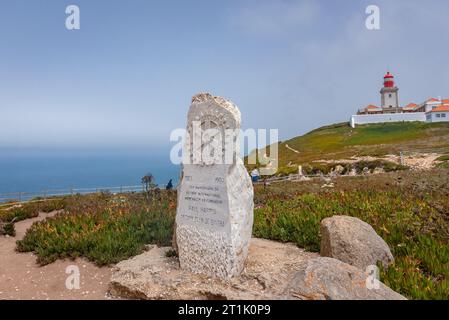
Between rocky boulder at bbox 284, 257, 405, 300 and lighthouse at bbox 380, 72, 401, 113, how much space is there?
339ft

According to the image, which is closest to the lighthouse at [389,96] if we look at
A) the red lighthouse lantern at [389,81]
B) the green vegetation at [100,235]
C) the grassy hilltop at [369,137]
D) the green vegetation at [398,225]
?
the red lighthouse lantern at [389,81]

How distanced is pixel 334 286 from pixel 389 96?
106m

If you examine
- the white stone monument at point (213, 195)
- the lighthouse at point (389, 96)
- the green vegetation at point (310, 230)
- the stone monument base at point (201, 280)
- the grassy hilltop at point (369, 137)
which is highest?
the lighthouse at point (389, 96)

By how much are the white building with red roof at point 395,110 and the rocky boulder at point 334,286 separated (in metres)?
90.7

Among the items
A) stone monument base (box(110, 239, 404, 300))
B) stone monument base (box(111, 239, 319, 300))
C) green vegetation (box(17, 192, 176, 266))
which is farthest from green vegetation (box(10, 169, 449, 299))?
stone monument base (box(111, 239, 319, 300))

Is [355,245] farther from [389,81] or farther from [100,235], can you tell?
[389,81]

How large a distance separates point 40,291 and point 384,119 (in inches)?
3782

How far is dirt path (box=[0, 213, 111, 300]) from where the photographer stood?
23.9 ft

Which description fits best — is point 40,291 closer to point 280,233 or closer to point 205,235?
point 205,235

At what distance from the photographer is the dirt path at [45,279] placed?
23.9 ft

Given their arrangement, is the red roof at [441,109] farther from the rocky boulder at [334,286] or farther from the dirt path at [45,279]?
the dirt path at [45,279]

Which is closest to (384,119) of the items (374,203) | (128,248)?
(374,203)

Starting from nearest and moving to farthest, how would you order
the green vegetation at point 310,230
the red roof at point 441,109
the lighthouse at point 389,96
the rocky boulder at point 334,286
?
the rocky boulder at point 334,286
the green vegetation at point 310,230
the red roof at point 441,109
the lighthouse at point 389,96

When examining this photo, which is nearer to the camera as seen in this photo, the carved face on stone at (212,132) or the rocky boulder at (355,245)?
the carved face on stone at (212,132)
